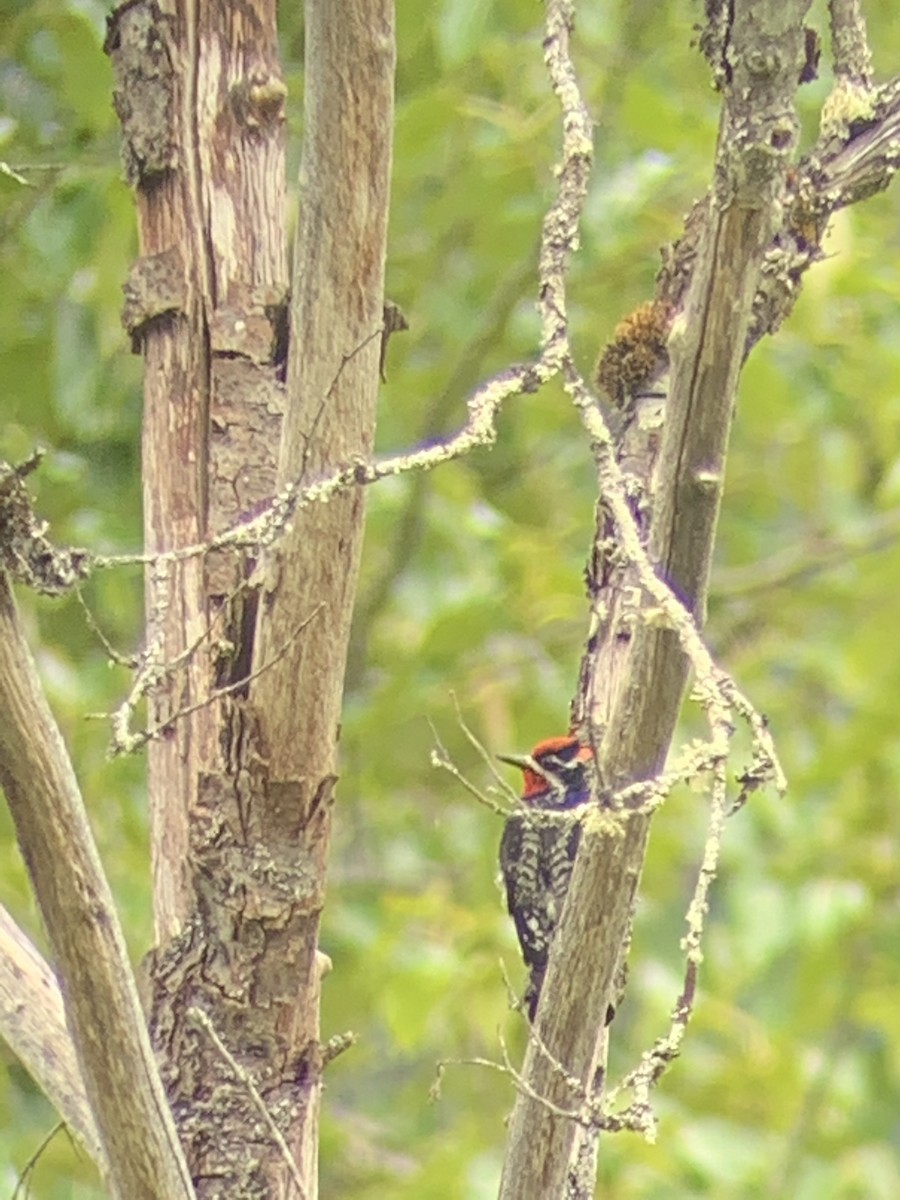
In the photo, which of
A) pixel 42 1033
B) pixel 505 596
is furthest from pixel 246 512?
pixel 505 596

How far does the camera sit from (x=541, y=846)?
94.4 inches

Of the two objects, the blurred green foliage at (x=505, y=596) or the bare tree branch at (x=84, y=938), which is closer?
the bare tree branch at (x=84, y=938)

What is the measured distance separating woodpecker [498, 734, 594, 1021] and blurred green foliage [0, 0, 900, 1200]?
0.78ft

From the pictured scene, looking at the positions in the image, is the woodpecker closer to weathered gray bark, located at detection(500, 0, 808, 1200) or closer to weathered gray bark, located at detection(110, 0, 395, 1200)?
weathered gray bark, located at detection(110, 0, 395, 1200)

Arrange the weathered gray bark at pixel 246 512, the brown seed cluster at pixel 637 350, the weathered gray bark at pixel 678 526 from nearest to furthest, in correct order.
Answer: the weathered gray bark at pixel 678 526, the weathered gray bark at pixel 246 512, the brown seed cluster at pixel 637 350

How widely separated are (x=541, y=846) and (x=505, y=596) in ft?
1.36

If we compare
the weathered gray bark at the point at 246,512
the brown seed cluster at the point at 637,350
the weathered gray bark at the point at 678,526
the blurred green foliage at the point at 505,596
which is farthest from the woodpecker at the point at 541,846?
the weathered gray bark at the point at 678,526

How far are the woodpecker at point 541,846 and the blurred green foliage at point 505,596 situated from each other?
0.78ft

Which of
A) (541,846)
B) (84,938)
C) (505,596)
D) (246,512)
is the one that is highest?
(505,596)

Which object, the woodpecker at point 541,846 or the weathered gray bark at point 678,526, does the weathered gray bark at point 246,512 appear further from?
the woodpecker at point 541,846

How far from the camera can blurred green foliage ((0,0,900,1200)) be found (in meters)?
2.19

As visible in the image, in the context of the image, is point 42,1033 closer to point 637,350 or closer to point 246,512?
point 246,512

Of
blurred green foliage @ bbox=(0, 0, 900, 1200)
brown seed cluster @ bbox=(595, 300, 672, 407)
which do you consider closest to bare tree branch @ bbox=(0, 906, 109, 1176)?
brown seed cluster @ bbox=(595, 300, 672, 407)

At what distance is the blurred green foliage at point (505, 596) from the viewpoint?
7.18ft
